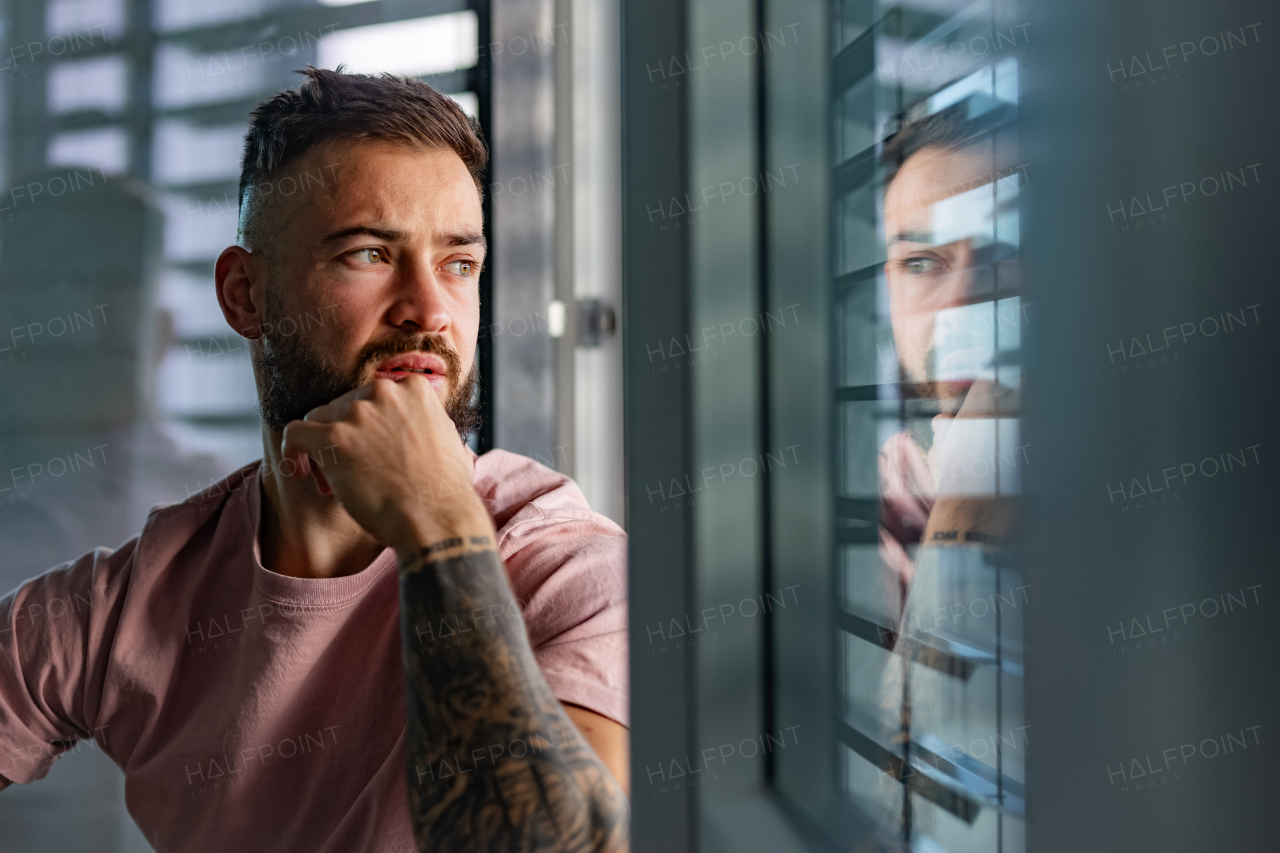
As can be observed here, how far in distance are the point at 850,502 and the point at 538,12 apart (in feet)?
4.89

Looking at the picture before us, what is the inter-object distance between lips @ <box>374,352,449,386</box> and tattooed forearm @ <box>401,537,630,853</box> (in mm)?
348

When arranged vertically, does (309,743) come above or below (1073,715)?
below

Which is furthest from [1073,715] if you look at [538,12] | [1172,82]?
[538,12]

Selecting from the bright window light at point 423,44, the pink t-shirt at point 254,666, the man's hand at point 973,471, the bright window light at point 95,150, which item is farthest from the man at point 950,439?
the bright window light at point 95,150

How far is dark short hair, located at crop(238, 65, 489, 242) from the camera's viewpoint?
101 cm

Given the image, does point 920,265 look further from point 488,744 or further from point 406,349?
point 406,349

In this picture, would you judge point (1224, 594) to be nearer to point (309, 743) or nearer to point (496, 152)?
point (309, 743)

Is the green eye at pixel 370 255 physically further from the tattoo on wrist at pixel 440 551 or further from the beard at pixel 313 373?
the tattoo on wrist at pixel 440 551

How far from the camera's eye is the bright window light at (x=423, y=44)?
1.52m

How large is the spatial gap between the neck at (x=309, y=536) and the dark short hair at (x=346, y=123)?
382 millimetres

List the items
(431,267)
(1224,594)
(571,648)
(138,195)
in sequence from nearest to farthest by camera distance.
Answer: (1224,594) → (571,648) → (431,267) → (138,195)

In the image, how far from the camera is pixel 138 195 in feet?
4.80

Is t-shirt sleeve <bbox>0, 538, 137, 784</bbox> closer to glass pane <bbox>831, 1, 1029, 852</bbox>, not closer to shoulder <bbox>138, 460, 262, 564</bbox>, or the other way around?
shoulder <bbox>138, 460, 262, 564</bbox>

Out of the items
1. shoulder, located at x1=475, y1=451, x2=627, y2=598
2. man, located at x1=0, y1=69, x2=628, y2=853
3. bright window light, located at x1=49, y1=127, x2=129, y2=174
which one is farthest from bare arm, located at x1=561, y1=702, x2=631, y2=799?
bright window light, located at x1=49, y1=127, x2=129, y2=174
